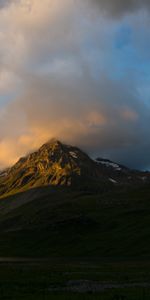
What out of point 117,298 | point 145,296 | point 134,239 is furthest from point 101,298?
→ point 134,239

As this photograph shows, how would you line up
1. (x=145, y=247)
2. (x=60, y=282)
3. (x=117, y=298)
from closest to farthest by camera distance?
(x=117, y=298)
(x=60, y=282)
(x=145, y=247)

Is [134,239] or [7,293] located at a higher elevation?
[134,239]

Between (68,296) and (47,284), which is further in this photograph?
(47,284)

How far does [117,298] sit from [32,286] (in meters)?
15.5

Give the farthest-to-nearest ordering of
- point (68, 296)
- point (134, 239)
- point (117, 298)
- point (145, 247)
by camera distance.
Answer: point (134, 239), point (145, 247), point (68, 296), point (117, 298)

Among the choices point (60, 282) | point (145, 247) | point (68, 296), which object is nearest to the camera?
point (68, 296)

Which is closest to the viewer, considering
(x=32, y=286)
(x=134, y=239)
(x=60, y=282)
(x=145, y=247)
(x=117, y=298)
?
(x=117, y=298)

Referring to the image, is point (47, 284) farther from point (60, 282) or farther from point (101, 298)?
point (101, 298)

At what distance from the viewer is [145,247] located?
576ft

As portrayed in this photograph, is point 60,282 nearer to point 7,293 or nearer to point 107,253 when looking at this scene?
point 7,293

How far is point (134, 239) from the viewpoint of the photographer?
628 ft

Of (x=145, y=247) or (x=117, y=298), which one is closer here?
(x=117, y=298)

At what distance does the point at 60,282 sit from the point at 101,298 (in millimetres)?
18443

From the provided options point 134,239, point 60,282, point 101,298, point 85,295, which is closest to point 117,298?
point 101,298
